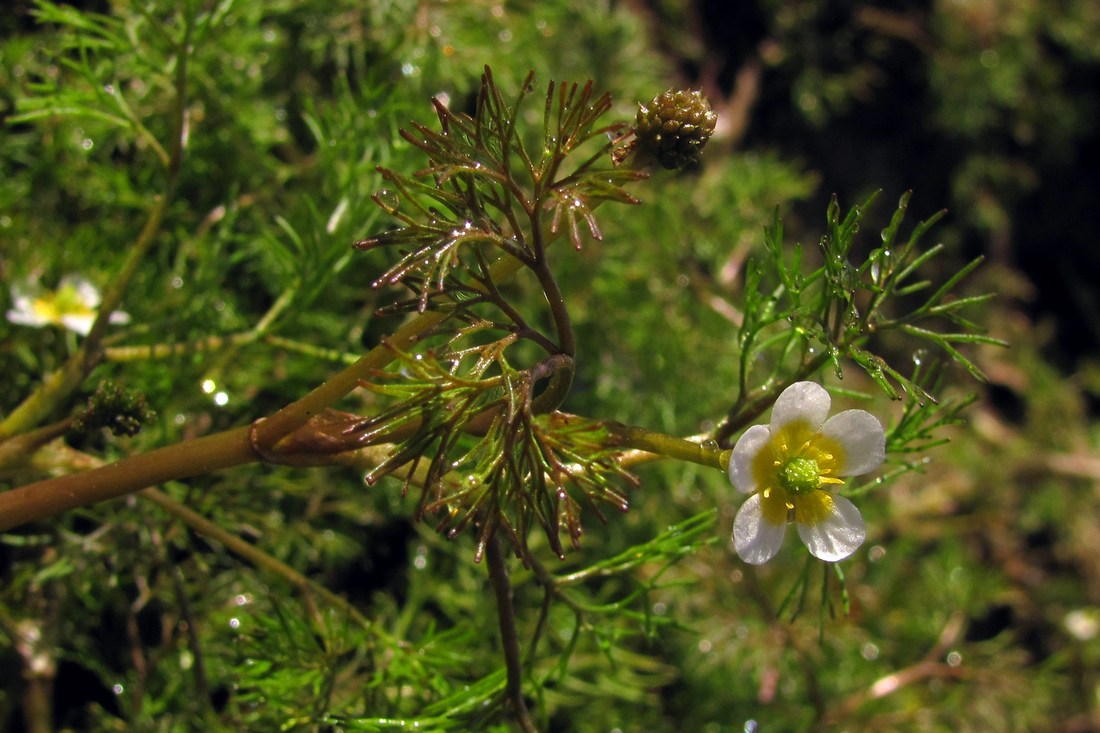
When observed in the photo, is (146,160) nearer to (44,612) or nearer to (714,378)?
(44,612)

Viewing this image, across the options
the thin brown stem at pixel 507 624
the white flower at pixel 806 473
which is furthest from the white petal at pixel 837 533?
the thin brown stem at pixel 507 624

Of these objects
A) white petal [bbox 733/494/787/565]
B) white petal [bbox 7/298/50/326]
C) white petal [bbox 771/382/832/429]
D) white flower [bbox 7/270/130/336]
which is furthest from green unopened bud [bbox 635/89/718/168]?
white petal [bbox 7/298/50/326]

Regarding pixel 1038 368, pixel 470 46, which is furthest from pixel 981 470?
pixel 470 46

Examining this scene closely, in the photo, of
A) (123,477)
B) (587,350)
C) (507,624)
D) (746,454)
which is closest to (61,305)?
(123,477)

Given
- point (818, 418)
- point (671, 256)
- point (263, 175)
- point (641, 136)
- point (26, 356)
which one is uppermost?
point (641, 136)

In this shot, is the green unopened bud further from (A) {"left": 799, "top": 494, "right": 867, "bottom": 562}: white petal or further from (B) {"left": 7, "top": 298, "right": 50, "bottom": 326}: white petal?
(B) {"left": 7, "top": 298, "right": 50, "bottom": 326}: white petal

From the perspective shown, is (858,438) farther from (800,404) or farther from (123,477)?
(123,477)
